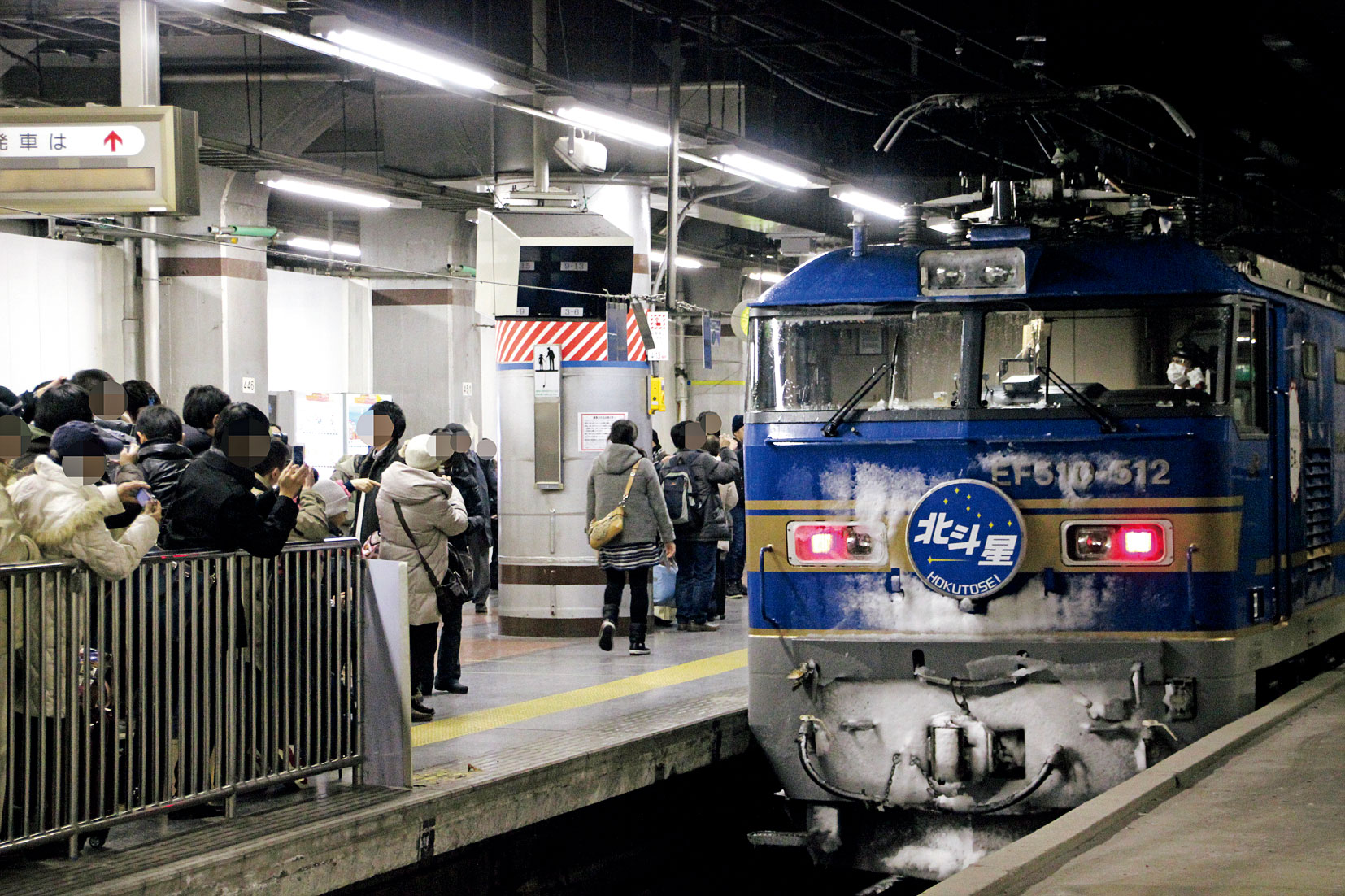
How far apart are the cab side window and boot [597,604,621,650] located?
5.43 meters

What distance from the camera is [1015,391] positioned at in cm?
765

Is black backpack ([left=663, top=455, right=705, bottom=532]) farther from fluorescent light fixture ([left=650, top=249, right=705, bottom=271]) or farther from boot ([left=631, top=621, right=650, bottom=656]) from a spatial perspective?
fluorescent light fixture ([left=650, top=249, right=705, bottom=271])

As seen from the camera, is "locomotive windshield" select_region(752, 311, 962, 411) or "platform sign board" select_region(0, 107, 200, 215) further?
"platform sign board" select_region(0, 107, 200, 215)

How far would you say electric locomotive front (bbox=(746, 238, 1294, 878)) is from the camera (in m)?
7.40

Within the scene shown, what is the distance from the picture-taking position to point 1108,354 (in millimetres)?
7602

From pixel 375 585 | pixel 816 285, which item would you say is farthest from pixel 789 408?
pixel 375 585

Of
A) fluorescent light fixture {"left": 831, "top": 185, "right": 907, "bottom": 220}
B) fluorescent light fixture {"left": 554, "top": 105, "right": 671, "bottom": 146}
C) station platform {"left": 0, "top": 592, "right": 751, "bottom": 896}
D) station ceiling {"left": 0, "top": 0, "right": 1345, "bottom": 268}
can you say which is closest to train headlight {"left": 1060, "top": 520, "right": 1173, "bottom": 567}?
station platform {"left": 0, "top": 592, "right": 751, "bottom": 896}

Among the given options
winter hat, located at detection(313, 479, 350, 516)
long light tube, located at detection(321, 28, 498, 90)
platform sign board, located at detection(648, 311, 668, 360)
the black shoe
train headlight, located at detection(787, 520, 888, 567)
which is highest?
long light tube, located at detection(321, 28, 498, 90)

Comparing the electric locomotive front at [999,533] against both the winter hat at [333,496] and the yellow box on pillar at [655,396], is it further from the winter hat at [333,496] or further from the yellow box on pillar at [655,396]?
the yellow box on pillar at [655,396]

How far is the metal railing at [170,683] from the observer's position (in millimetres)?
5621

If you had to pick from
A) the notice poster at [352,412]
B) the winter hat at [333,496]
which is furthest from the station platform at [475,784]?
the notice poster at [352,412]

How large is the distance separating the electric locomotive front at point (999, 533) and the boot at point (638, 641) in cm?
443

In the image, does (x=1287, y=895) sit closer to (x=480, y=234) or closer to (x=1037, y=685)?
(x=1037, y=685)

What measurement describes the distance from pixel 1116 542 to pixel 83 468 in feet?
15.0
